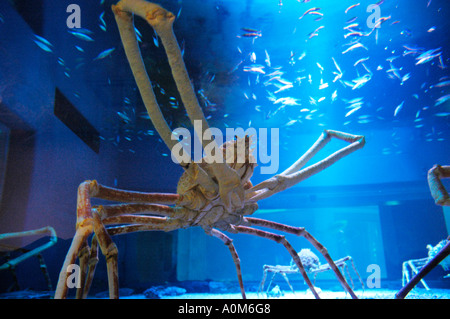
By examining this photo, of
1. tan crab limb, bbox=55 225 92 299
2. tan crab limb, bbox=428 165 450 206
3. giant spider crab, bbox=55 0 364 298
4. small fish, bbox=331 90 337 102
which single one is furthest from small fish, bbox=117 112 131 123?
tan crab limb, bbox=428 165 450 206

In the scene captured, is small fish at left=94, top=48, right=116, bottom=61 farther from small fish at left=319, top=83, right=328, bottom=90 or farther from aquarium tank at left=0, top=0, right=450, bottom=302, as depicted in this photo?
small fish at left=319, top=83, right=328, bottom=90

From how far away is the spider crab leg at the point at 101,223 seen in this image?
115cm

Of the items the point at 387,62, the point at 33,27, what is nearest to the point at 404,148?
the point at 387,62

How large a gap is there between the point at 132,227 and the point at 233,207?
0.79 metres

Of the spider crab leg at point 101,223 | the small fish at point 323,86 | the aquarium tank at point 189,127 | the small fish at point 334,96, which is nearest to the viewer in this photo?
the spider crab leg at point 101,223

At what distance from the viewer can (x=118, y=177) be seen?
690cm

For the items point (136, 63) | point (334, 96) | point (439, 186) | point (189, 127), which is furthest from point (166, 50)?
point (334, 96)

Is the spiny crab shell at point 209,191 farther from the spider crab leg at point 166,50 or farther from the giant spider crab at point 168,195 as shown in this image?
the spider crab leg at point 166,50

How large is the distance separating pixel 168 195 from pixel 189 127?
5.62 m

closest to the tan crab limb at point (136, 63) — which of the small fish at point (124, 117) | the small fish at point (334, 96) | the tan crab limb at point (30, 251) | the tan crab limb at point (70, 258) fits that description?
the tan crab limb at point (70, 258)

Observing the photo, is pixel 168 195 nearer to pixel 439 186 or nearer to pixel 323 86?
pixel 439 186

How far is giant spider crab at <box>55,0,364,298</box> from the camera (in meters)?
1.01

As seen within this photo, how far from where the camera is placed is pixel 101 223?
1368mm

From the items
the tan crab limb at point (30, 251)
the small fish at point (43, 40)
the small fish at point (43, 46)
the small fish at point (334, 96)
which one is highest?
the small fish at point (334, 96)
